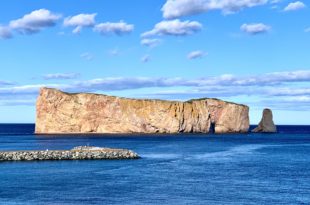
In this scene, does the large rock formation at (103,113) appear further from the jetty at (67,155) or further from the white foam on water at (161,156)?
the jetty at (67,155)

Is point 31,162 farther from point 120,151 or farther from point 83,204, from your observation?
point 83,204

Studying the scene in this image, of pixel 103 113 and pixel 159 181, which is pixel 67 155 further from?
pixel 103 113

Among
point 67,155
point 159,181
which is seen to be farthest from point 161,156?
point 159,181

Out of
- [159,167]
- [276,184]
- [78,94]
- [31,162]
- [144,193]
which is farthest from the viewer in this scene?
[78,94]

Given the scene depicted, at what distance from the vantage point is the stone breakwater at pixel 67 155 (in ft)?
297

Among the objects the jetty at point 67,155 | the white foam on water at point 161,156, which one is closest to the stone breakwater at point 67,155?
the jetty at point 67,155

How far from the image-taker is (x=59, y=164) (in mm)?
84375

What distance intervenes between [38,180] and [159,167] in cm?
2141

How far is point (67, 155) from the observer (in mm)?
92625

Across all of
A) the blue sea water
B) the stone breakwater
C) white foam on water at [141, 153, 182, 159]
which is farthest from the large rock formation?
the blue sea water

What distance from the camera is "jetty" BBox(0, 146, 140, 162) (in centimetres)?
9038

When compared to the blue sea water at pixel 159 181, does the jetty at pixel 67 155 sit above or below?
above

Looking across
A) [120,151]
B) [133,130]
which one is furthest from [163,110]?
[120,151]

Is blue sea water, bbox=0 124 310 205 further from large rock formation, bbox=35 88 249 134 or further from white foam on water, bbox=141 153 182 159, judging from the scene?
large rock formation, bbox=35 88 249 134
